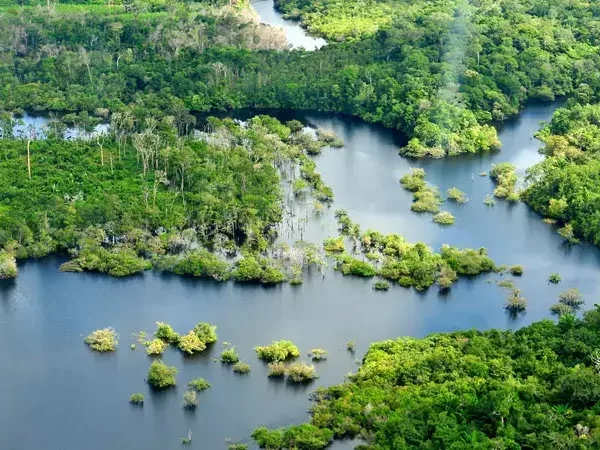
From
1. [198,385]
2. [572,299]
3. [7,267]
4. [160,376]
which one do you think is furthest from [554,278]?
[7,267]

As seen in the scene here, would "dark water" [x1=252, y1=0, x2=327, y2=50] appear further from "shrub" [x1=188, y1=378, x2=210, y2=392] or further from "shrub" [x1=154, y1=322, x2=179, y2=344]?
"shrub" [x1=188, y1=378, x2=210, y2=392]

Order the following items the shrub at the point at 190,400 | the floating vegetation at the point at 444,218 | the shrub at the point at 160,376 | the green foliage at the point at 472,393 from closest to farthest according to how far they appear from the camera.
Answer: the green foliage at the point at 472,393 → the shrub at the point at 190,400 → the shrub at the point at 160,376 → the floating vegetation at the point at 444,218

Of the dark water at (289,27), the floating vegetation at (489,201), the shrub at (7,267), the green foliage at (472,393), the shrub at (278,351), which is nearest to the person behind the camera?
the green foliage at (472,393)

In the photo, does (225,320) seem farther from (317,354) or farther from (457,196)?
(457,196)

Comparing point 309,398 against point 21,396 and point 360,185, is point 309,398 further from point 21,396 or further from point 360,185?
point 360,185

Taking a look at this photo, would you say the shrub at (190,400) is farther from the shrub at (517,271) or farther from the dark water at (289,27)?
the dark water at (289,27)

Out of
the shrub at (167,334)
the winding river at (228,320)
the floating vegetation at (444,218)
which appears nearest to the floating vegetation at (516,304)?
the winding river at (228,320)
